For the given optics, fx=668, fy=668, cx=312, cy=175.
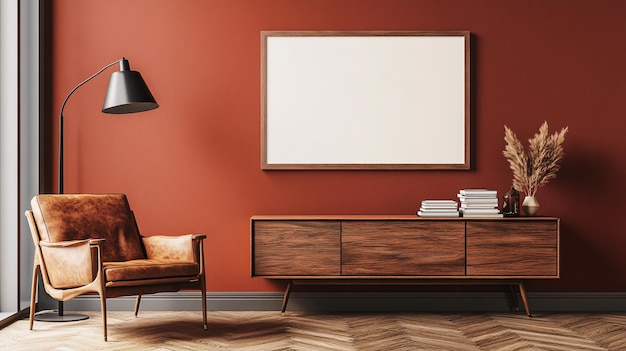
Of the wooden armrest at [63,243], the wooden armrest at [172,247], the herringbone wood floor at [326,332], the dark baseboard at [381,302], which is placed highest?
the wooden armrest at [63,243]

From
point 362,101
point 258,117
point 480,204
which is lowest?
point 480,204

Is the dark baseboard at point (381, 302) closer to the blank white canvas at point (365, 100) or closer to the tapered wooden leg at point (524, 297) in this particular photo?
the tapered wooden leg at point (524, 297)

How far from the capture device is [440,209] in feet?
14.5

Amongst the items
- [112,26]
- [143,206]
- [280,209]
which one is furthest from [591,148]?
[112,26]

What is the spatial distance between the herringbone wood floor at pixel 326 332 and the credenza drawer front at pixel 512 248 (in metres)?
0.34

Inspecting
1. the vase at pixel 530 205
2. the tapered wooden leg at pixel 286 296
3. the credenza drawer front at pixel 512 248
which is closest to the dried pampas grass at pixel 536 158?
the vase at pixel 530 205

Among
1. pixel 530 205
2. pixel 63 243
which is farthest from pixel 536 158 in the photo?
pixel 63 243

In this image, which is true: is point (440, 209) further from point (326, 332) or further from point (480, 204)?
point (326, 332)

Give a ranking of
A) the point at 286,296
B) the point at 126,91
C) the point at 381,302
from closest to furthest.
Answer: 1. the point at 126,91
2. the point at 286,296
3. the point at 381,302

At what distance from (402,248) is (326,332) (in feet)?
2.47

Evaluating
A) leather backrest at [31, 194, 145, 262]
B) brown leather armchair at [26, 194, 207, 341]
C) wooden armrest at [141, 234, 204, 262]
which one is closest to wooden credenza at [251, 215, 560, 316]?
wooden armrest at [141, 234, 204, 262]

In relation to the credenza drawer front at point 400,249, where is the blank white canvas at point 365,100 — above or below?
above

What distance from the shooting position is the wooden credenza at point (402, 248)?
14.2 ft

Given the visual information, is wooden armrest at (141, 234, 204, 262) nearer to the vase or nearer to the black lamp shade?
the black lamp shade
